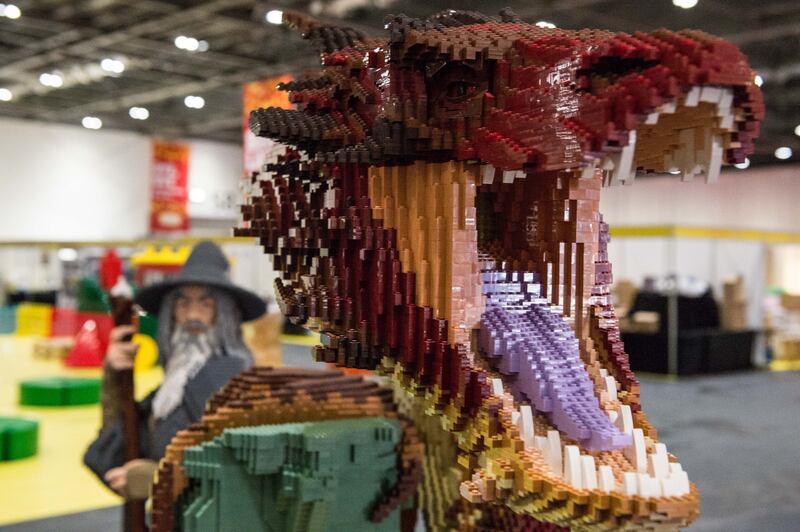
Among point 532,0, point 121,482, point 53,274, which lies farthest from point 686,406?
point 53,274

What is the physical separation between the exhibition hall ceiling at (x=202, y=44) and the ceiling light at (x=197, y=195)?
305cm

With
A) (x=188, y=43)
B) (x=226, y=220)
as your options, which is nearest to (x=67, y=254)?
(x=226, y=220)

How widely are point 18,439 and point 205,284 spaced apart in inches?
156

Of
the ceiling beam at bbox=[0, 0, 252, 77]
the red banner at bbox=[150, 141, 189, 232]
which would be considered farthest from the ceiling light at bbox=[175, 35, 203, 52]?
the red banner at bbox=[150, 141, 189, 232]

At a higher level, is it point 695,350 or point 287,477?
point 287,477

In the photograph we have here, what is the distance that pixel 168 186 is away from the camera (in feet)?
57.8

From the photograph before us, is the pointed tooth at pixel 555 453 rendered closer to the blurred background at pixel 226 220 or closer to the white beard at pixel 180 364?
the blurred background at pixel 226 220

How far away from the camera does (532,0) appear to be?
8.66 metres

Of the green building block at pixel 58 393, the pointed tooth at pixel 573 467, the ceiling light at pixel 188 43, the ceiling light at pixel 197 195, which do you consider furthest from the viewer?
the ceiling light at pixel 197 195

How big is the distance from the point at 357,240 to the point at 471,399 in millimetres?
274

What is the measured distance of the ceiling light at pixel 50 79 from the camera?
1304 centimetres

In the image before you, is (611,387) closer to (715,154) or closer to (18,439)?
(715,154)

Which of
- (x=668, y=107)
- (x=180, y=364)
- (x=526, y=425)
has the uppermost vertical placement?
(x=668, y=107)

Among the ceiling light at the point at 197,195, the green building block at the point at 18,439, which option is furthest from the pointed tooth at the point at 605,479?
the ceiling light at the point at 197,195
